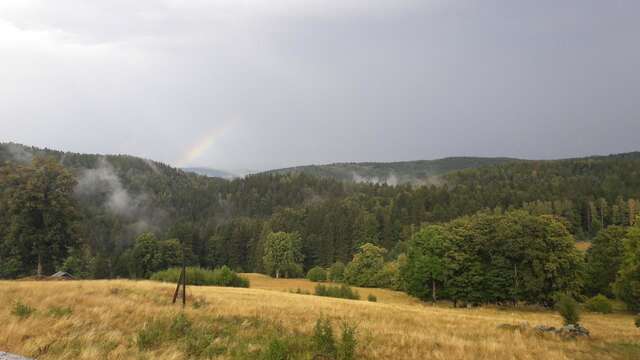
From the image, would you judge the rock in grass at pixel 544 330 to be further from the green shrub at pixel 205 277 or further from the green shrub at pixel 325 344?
the green shrub at pixel 205 277

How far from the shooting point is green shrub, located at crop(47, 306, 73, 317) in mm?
15238

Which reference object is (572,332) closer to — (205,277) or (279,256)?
(205,277)

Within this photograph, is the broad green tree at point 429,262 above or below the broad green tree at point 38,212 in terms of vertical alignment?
below

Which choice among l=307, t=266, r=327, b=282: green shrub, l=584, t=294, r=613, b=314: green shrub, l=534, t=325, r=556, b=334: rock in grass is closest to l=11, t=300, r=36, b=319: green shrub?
l=534, t=325, r=556, b=334: rock in grass

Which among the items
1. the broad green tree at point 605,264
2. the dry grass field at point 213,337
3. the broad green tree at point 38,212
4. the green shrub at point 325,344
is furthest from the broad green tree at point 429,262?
the green shrub at point 325,344

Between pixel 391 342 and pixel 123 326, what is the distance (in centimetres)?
878

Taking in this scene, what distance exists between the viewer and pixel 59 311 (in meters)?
15.6

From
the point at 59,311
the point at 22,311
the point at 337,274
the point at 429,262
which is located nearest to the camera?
the point at 22,311

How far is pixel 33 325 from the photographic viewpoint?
533 inches

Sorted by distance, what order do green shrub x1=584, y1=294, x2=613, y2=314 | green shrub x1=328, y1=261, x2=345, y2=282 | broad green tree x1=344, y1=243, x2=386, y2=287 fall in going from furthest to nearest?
green shrub x1=328, y1=261, x2=345, y2=282 → broad green tree x1=344, y1=243, x2=386, y2=287 → green shrub x1=584, y1=294, x2=613, y2=314

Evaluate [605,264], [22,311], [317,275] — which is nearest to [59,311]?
[22,311]

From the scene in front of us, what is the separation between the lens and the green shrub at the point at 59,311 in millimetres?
15238

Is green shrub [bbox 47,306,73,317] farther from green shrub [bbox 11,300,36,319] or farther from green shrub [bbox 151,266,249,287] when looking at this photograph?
green shrub [bbox 151,266,249,287]

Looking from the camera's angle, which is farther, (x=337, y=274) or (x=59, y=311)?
(x=337, y=274)
